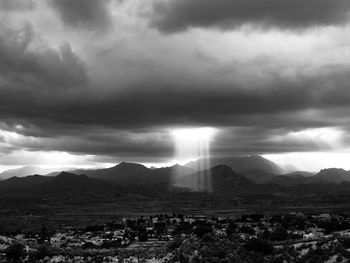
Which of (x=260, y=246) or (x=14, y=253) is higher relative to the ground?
(x=260, y=246)

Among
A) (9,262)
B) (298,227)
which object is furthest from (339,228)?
(9,262)

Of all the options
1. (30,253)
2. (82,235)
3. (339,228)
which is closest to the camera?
(30,253)

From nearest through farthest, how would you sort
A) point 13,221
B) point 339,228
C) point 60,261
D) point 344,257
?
1. point 344,257
2. point 60,261
3. point 339,228
4. point 13,221

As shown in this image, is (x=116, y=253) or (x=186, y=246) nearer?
(x=186, y=246)

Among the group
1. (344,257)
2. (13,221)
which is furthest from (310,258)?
(13,221)

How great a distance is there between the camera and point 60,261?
2657 inches

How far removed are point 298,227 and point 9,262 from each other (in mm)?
61302

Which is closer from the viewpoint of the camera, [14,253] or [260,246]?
[260,246]

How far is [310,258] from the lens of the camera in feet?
169

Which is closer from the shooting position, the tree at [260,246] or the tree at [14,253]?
the tree at [260,246]

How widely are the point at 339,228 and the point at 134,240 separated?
40161mm

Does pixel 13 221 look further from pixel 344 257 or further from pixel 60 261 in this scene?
pixel 344 257

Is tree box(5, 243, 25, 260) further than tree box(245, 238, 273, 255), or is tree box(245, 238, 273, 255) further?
tree box(5, 243, 25, 260)

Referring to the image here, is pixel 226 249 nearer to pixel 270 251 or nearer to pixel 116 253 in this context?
pixel 270 251
